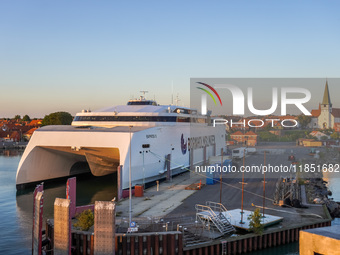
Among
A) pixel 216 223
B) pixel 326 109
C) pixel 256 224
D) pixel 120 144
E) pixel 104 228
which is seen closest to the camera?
pixel 104 228

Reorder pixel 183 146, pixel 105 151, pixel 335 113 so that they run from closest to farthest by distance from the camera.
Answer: pixel 105 151, pixel 183 146, pixel 335 113

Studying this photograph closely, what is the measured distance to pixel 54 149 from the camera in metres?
29.8

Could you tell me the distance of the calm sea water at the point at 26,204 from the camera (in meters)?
17.1

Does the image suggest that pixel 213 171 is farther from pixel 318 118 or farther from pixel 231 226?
pixel 318 118

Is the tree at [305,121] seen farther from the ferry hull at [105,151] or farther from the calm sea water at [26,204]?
the ferry hull at [105,151]

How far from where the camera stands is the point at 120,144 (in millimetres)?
25422

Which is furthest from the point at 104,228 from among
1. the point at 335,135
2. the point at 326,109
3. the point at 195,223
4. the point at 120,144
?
the point at 335,135

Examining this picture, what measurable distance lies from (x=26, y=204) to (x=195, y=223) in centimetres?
1455

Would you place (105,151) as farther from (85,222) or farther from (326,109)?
(326,109)

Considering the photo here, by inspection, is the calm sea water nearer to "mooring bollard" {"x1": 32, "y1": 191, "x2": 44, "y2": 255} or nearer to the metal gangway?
"mooring bollard" {"x1": 32, "y1": 191, "x2": 44, "y2": 255}

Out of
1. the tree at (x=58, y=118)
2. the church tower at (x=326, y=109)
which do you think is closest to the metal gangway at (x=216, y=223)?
the church tower at (x=326, y=109)

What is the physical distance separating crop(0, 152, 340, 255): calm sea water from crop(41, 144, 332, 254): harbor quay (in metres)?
1.12

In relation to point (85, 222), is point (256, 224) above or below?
below

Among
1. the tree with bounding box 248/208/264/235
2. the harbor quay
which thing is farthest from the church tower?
the tree with bounding box 248/208/264/235
